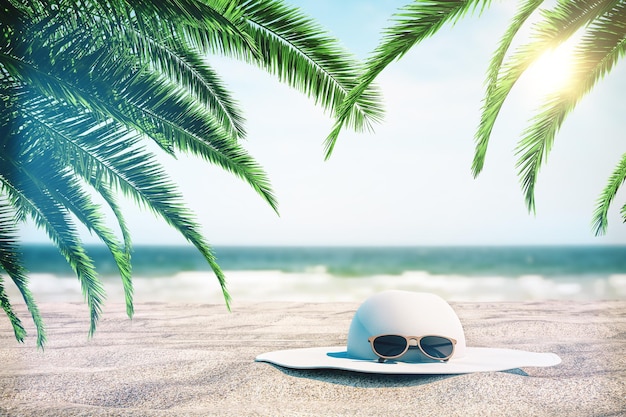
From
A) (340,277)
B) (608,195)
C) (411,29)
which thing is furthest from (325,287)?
(411,29)

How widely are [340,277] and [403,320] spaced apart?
25.9 metres

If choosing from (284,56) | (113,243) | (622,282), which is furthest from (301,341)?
(622,282)

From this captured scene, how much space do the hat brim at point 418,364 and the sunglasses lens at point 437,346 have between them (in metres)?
0.07

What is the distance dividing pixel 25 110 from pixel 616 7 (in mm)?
3809

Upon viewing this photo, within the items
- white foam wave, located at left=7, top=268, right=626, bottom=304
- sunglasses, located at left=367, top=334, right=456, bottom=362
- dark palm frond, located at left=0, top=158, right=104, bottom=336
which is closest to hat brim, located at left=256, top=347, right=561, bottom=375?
sunglasses, located at left=367, top=334, right=456, bottom=362

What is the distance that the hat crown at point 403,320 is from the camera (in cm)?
454

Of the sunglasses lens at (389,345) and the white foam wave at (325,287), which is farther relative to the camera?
the white foam wave at (325,287)

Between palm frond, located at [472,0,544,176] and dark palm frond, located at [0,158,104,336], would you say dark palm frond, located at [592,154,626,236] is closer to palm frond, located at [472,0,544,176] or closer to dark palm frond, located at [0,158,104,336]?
palm frond, located at [472,0,544,176]

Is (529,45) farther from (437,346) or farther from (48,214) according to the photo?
(48,214)

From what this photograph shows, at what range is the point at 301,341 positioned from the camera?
7492 mm

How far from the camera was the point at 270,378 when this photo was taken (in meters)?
4.64

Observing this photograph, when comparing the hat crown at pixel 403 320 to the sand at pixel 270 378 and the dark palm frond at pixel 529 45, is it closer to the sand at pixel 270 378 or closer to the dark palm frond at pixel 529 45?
the sand at pixel 270 378

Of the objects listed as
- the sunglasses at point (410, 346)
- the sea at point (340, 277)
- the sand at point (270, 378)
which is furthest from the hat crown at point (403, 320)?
the sea at point (340, 277)

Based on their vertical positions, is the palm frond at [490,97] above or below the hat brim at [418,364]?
above
